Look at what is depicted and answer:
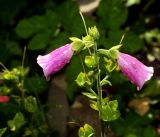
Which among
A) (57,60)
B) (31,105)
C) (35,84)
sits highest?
(57,60)

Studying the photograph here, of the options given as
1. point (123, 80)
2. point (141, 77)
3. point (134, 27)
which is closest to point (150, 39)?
point (134, 27)

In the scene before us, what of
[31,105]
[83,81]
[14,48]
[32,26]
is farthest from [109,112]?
[14,48]

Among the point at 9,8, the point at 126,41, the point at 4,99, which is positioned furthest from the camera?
the point at 9,8

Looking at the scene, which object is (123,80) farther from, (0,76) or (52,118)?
(0,76)

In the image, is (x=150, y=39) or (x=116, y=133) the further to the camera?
(x=150, y=39)

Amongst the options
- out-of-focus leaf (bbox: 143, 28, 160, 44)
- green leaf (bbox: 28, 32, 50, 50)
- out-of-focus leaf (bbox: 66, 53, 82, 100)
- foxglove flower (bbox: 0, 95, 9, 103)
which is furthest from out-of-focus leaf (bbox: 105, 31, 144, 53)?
out-of-focus leaf (bbox: 143, 28, 160, 44)

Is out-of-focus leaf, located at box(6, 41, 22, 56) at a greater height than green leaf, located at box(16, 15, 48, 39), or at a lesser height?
lesser

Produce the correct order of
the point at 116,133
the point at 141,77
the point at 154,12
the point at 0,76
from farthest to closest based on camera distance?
the point at 154,12, the point at 116,133, the point at 0,76, the point at 141,77

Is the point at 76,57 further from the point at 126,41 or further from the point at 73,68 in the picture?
the point at 126,41

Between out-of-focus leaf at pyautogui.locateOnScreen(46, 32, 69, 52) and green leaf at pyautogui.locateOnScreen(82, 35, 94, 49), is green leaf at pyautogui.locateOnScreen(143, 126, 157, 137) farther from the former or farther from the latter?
green leaf at pyautogui.locateOnScreen(82, 35, 94, 49)
